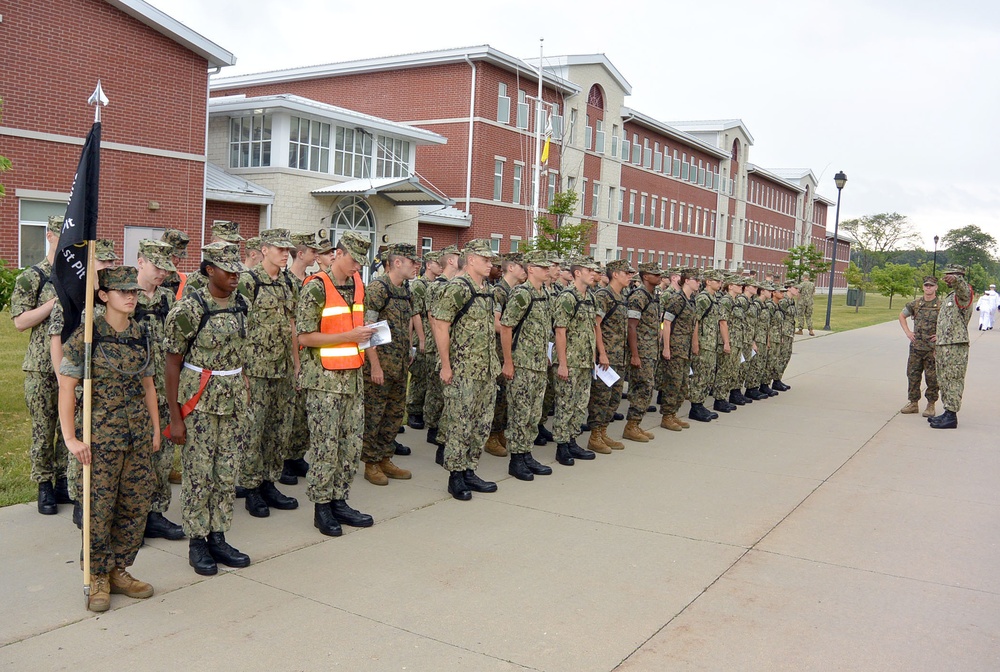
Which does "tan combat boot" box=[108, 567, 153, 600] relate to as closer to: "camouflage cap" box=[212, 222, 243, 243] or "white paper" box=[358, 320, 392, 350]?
"white paper" box=[358, 320, 392, 350]

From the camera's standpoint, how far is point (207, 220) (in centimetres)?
2450

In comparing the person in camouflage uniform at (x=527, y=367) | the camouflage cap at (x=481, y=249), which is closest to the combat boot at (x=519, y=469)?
→ the person in camouflage uniform at (x=527, y=367)

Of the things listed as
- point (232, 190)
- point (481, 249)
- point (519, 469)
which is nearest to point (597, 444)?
point (519, 469)

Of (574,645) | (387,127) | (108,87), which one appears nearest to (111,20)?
(108,87)

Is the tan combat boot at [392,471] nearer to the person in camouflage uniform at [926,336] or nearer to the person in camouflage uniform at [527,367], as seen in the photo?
the person in camouflage uniform at [527,367]

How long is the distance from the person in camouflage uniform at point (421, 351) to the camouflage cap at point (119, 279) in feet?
12.5

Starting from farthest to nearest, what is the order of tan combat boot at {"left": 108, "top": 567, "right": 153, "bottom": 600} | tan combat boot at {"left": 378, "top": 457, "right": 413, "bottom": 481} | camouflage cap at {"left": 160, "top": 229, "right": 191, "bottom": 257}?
tan combat boot at {"left": 378, "top": 457, "right": 413, "bottom": 481} → camouflage cap at {"left": 160, "top": 229, "right": 191, "bottom": 257} → tan combat boot at {"left": 108, "top": 567, "right": 153, "bottom": 600}

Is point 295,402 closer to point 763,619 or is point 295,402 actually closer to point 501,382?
point 501,382

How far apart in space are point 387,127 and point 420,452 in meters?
21.1

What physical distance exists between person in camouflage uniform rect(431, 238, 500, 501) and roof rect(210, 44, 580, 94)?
87.1ft

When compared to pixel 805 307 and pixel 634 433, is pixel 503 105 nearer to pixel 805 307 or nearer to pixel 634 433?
pixel 805 307

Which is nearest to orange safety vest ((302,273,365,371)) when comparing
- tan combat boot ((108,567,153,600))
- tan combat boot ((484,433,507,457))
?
tan combat boot ((108,567,153,600))

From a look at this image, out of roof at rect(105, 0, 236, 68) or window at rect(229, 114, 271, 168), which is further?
window at rect(229, 114, 271, 168)

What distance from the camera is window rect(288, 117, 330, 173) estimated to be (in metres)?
26.0
